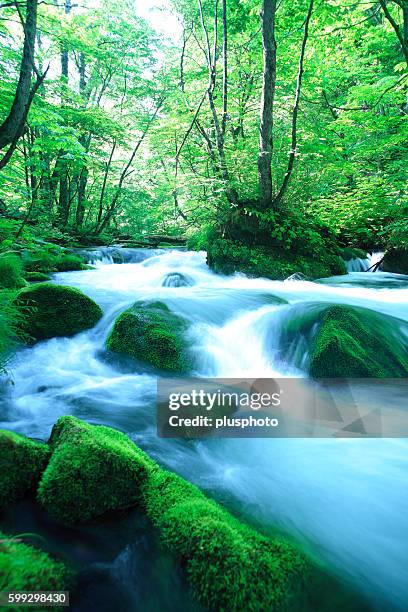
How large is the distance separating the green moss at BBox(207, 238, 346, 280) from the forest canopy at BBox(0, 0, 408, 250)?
1.72 feet

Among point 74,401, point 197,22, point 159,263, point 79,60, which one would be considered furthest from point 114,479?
point 79,60

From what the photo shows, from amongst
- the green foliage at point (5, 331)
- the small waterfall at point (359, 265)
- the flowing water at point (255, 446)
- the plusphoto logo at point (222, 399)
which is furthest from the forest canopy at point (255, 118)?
the plusphoto logo at point (222, 399)

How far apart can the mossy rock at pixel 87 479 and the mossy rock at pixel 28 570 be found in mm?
245

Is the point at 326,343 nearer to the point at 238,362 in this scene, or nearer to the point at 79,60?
the point at 238,362

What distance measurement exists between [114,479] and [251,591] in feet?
2.99

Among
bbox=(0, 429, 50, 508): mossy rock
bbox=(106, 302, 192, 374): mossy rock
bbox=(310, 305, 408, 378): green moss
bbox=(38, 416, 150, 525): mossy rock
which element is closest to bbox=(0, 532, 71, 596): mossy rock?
bbox=(38, 416, 150, 525): mossy rock

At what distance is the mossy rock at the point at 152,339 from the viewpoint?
4250 millimetres

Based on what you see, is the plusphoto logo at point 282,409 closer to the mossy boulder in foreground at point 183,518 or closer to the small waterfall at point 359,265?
the mossy boulder in foreground at point 183,518

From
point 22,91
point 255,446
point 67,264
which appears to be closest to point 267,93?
point 22,91

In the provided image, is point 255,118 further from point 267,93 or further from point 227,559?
point 227,559

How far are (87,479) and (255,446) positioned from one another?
5.31 feet

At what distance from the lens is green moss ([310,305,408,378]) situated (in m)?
3.75

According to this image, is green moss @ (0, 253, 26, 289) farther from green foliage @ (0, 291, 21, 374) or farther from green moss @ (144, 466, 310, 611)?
green moss @ (144, 466, 310, 611)

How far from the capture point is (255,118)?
31.5ft
